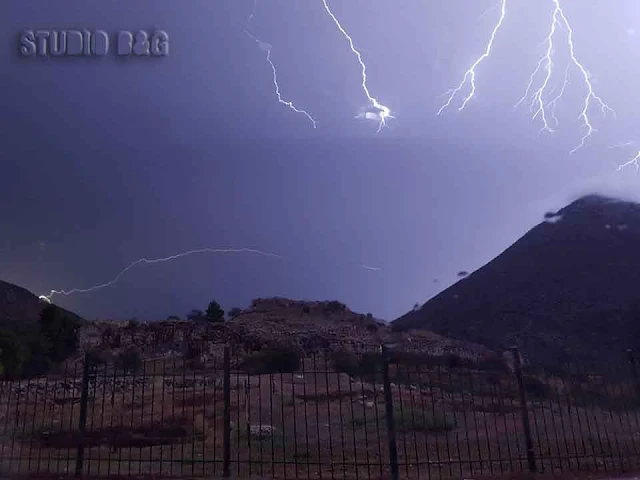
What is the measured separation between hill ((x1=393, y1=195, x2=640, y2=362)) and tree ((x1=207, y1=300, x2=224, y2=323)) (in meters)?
18.2

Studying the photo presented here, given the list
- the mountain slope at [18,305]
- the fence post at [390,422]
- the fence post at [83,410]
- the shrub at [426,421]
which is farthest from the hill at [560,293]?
the fence post at [83,410]

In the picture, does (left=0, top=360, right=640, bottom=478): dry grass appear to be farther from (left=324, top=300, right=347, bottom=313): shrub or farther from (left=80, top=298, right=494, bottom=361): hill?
(left=324, top=300, right=347, bottom=313): shrub

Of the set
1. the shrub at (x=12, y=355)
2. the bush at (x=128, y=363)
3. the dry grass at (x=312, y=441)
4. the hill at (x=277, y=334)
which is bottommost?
the dry grass at (x=312, y=441)

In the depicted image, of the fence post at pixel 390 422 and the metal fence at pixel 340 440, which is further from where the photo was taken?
the metal fence at pixel 340 440

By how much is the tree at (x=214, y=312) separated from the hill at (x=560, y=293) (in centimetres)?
1817

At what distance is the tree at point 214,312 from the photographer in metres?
59.2

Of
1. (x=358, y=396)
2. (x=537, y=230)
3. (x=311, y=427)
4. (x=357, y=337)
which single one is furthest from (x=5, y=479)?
(x=537, y=230)

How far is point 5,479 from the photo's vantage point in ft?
25.3

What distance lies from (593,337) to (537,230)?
27.5 metres

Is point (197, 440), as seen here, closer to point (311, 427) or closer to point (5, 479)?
point (311, 427)

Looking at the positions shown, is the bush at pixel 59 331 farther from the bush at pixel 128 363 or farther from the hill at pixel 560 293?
the hill at pixel 560 293

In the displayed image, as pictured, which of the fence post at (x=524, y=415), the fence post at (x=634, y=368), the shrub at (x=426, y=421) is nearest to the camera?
the fence post at (x=524, y=415)

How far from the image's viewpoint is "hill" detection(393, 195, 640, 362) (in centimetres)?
4247

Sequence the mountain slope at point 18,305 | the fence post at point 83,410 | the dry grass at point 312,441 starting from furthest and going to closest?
the mountain slope at point 18,305, the dry grass at point 312,441, the fence post at point 83,410
